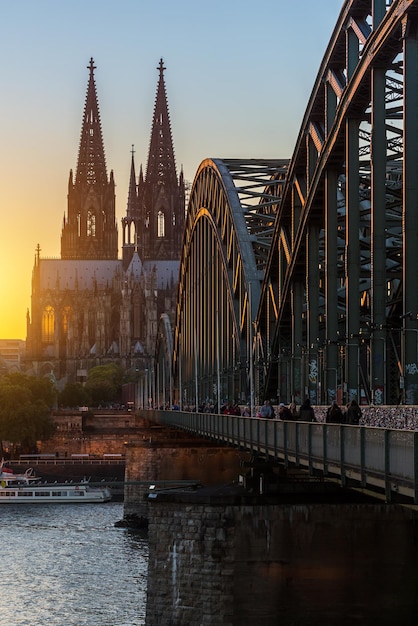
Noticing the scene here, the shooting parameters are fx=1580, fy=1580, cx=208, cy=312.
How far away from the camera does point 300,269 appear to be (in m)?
51.4

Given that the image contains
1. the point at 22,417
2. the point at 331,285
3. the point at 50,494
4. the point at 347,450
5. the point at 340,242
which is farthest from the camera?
the point at 22,417

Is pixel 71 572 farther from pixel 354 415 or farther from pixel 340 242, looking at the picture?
pixel 354 415

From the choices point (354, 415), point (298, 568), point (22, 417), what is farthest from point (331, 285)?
point (22, 417)

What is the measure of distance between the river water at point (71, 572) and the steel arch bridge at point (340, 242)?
8132 mm

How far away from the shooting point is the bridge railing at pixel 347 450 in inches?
932

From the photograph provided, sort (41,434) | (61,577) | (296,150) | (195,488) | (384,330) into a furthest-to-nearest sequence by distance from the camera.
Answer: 1. (41,434)
2. (61,577)
3. (296,150)
4. (195,488)
5. (384,330)

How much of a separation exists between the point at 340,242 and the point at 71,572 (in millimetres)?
15520

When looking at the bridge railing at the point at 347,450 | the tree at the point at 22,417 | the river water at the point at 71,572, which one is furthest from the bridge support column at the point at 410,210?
the tree at the point at 22,417

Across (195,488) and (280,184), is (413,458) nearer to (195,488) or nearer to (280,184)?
(195,488)

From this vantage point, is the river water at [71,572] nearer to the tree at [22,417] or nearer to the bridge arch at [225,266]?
the bridge arch at [225,266]

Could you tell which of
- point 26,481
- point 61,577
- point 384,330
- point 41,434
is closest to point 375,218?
point 384,330

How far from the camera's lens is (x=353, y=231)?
40.6 metres

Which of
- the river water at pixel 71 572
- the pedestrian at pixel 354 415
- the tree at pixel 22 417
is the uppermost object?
the tree at pixel 22 417

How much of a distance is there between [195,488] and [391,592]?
1035 centimetres
